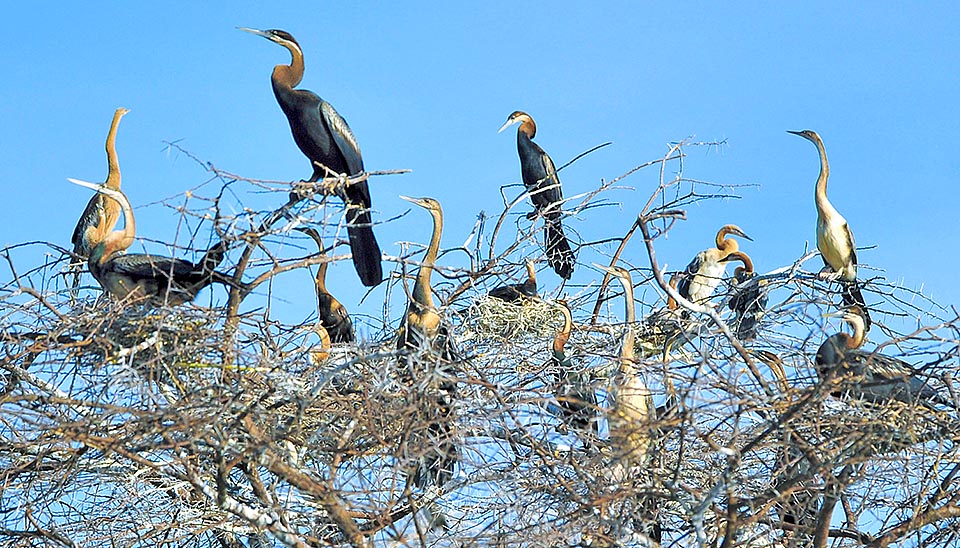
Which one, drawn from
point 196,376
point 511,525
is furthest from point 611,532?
point 196,376

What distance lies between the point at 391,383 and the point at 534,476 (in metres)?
0.94

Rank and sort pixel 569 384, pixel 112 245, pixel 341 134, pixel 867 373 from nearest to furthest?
pixel 569 384 < pixel 867 373 < pixel 112 245 < pixel 341 134

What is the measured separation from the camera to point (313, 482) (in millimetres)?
5273

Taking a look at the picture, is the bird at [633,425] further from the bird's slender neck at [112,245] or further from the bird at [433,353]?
the bird's slender neck at [112,245]

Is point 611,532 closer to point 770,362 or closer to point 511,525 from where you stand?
point 511,525

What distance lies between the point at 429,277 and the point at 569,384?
2.07m

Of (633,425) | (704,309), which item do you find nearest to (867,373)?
(704,309)

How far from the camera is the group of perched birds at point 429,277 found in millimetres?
5504

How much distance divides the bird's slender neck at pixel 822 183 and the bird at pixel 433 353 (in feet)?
9.86

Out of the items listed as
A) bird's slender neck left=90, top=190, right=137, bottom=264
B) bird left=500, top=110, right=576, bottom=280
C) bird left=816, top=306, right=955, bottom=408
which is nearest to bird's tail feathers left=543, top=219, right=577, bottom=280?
bird left=500, top=110, right=576, bottom=280

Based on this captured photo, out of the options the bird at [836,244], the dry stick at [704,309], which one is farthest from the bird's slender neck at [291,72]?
the bird at [836,244]

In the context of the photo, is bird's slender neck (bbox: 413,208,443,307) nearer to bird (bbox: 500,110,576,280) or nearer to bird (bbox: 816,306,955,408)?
bird (bbox: 500,110,576,280)

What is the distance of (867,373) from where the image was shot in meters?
5.95

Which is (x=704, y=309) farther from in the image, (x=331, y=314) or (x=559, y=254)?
(x=331, y=314)
